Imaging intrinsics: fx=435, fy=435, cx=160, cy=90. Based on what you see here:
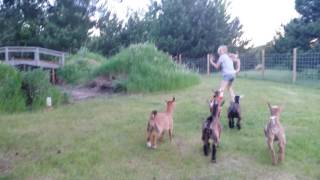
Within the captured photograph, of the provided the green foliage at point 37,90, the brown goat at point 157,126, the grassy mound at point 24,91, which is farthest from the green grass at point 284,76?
the brown goat at point 157,126

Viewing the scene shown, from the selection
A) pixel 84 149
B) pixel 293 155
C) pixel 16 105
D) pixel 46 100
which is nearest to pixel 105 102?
pixel 46 100

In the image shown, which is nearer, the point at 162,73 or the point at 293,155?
Answer: the point at 293,155

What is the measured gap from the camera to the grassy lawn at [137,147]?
5.56m

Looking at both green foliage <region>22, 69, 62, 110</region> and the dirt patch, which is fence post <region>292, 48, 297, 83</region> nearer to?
green foliage <region>22, 69, 62, 110</region>

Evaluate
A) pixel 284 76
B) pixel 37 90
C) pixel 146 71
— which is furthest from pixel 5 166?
pixel 284 76

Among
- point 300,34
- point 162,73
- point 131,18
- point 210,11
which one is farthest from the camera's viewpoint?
point 131,18

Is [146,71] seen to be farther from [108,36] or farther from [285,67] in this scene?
[108,36]

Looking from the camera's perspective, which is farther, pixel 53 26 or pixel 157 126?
pixel 53 26

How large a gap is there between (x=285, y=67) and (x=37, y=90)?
11.0 meters

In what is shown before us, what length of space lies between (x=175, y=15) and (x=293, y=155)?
20.4 metres

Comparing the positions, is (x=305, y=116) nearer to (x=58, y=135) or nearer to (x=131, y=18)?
(x=58, y=135)

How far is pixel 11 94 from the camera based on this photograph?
396 inches

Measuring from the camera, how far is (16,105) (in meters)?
9.81

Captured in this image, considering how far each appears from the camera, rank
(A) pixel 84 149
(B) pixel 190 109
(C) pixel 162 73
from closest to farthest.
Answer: (A) pixel 84 149
(B) pixel 190 109
(C) pixel 162 73
